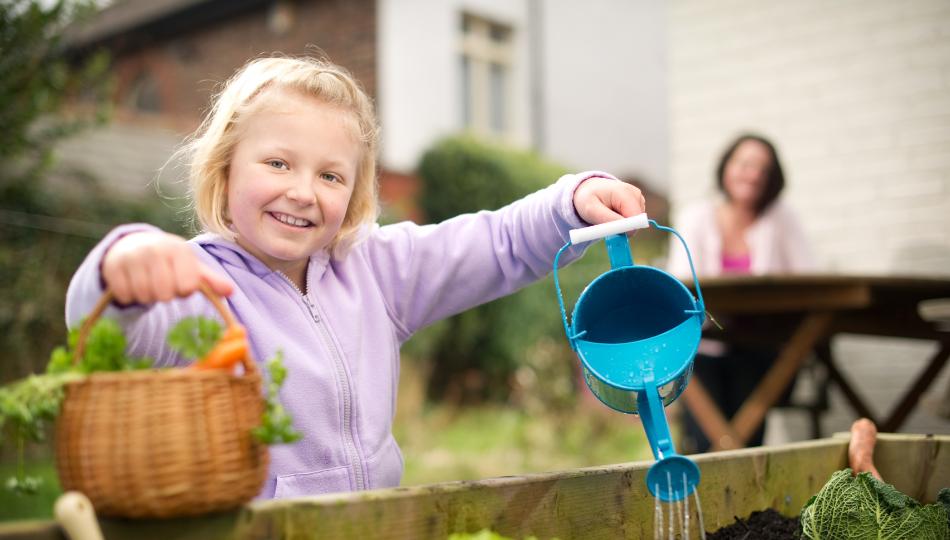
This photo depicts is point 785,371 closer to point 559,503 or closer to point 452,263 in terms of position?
point 452,263

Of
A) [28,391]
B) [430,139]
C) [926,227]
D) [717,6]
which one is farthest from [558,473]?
[430,139]

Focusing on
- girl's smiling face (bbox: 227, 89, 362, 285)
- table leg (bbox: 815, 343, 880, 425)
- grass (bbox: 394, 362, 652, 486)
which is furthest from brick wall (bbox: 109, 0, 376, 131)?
girl's smiling face (bbox: 227, 89, 362, 285)

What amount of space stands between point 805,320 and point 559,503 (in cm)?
237

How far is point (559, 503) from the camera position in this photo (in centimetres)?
146

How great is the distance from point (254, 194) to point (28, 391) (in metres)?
0.65

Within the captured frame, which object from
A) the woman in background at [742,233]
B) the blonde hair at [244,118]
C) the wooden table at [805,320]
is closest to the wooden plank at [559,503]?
the blonde hair at [244,118]

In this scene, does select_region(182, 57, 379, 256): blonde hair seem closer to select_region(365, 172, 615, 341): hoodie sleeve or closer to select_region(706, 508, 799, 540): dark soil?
select_region(365, 172, 615, 341): hoodie sleeve

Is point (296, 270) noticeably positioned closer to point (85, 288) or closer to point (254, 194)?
point (254, 194)

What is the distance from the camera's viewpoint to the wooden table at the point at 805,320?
326 cm

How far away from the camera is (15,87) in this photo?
494cm

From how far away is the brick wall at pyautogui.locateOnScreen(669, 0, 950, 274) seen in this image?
501cm

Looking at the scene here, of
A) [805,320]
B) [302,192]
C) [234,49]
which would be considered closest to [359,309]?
[302,192]

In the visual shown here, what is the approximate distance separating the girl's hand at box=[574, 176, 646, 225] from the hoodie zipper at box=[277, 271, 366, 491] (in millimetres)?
522

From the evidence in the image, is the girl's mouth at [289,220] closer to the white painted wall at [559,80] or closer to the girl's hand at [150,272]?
the girl's hand at [150,272]
